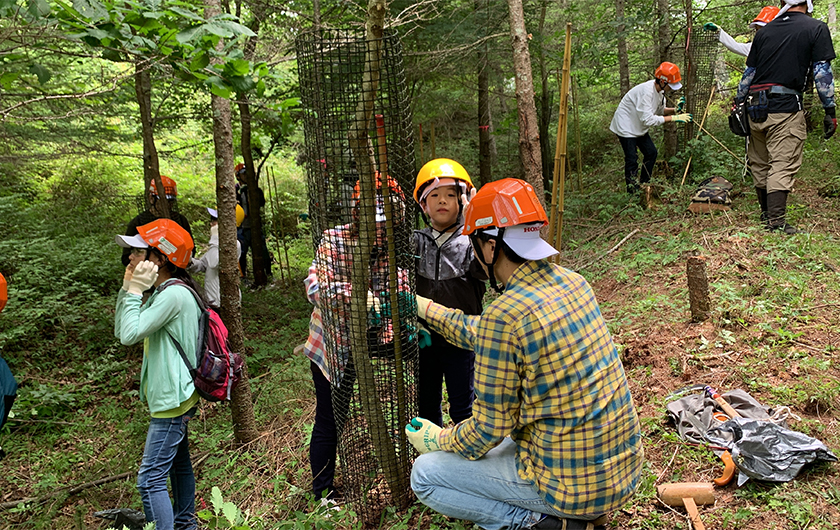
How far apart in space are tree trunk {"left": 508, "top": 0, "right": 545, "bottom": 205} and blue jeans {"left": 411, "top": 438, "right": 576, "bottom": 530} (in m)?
3.38

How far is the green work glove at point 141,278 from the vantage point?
9.02 feet

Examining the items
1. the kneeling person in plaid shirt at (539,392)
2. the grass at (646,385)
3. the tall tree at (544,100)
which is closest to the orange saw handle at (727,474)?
the grass at (646,385)

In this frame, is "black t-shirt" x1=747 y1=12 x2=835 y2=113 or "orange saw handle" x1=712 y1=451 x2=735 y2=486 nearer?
"orange saw handle" x1=712 y1=451 x2=735 y2=486

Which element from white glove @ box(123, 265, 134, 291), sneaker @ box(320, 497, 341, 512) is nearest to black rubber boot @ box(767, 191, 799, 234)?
sneaker @ box(320, 497, 341, 512)

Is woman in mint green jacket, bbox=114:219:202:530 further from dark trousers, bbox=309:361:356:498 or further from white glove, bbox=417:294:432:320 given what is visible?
white glove, bbox=417:294:432:320

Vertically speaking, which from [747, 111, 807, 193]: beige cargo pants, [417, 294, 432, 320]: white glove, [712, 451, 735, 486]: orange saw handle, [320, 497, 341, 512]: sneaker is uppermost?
[747, 111, 807, 193]: beige cargo pants

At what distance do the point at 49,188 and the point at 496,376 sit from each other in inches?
498

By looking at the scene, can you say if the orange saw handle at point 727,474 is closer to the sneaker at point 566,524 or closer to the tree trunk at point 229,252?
the sneaker at point 566,524

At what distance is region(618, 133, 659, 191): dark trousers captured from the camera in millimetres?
7621

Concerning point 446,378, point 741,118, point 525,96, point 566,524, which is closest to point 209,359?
Answer: point 446,378

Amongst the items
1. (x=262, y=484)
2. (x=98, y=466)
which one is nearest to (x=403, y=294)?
(x=262, y=484)

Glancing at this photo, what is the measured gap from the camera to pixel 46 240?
326 inches

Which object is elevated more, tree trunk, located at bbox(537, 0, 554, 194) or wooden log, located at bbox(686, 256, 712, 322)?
tree trunk, located at bbox(537, 0, 554, 194)

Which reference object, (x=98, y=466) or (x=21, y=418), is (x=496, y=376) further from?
(x=21, y=418)
